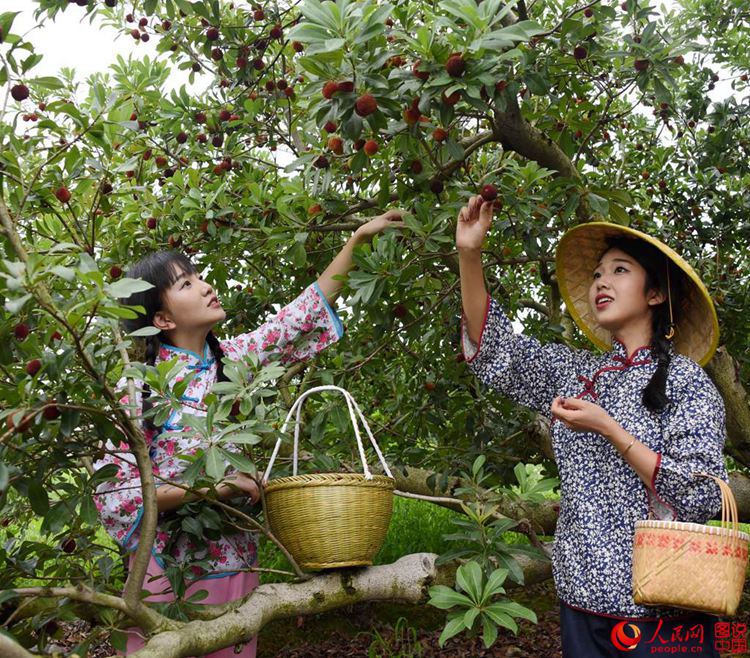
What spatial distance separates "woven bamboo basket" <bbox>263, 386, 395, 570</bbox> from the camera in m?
1.64

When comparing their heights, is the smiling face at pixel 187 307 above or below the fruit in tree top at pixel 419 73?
below

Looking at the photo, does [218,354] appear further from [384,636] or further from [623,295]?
[384,636]

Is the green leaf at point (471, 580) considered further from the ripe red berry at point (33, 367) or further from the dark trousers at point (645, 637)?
the ripe red berry at point (33, 367)

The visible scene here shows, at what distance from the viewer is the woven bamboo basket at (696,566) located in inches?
60.2

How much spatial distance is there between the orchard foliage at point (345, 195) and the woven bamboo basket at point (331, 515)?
188mm

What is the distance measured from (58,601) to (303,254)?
1.14 meters

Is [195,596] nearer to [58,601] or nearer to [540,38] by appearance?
[58,601]

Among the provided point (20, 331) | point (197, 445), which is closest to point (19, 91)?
point (20, 331)

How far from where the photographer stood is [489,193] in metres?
1.88

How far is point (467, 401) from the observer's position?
3053mm

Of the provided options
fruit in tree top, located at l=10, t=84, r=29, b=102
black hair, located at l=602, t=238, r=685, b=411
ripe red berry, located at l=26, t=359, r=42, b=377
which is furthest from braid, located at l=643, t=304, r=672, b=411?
fruit in tree top, located at l=10, t=84, r=29, b=102

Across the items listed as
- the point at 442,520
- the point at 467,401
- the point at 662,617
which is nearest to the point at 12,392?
the point at 662,617

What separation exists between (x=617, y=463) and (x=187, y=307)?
1.16 m

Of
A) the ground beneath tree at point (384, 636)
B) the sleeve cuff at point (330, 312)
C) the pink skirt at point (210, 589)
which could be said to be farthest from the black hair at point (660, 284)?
the ground beneath tree at point (384, 636)
